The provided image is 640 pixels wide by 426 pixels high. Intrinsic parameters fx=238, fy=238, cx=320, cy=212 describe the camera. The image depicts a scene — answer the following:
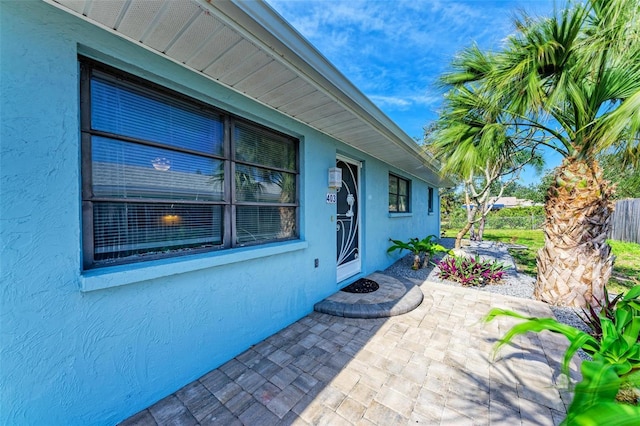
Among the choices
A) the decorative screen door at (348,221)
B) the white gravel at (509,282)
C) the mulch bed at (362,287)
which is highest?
the decorative screen door at (348,221)

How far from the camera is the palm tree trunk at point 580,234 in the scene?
3.51 m

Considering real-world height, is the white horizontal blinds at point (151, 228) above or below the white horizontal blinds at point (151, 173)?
below

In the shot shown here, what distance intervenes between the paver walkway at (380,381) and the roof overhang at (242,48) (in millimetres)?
2877

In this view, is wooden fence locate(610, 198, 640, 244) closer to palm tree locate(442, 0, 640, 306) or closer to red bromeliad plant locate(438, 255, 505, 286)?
red bromeliad plant locate(438, 255, 505, 286)

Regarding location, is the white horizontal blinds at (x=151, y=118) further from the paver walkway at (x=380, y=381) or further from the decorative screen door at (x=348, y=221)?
the decorative screen door at (x=348, y=221)

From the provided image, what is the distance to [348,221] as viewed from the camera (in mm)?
4930

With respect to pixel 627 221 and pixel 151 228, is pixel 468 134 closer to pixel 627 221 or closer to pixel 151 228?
pixel 151 228

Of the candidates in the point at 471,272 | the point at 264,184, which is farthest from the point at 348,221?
the point at 471,272

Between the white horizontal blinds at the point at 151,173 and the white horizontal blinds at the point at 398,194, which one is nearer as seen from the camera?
the white horizontal blinds at the point at 151,173

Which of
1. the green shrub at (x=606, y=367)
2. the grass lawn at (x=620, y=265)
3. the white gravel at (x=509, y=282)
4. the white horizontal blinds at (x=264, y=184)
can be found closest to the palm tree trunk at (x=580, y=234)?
the white gravel at (x=509, y=282)

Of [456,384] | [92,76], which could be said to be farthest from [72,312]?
[456,384]

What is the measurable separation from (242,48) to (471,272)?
5732 millimetres

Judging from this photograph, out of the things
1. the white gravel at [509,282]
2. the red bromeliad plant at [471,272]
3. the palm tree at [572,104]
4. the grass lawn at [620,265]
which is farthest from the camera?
the red bromeliad plant at [471,272]

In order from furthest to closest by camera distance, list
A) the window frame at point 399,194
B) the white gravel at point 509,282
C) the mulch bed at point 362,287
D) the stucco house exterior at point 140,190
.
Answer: the window frame at point 399,194 → the mulch bed at point 362,287 → the white gravel at point 509,282 → the stucco house exterior at point 140,190
